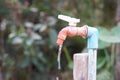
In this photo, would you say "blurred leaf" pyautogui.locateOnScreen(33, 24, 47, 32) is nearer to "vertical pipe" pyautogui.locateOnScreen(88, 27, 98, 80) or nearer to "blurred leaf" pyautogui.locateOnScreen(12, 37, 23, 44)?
"blurred leaf" pyautogui.locateOnScreen(12, 37, 23, 44)

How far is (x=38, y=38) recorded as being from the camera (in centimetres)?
271

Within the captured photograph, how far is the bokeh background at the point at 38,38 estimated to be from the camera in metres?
2.75

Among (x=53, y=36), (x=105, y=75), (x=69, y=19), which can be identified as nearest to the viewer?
(x=69, y=19)

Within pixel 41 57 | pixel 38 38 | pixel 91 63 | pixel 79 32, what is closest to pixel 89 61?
pixel 91 63

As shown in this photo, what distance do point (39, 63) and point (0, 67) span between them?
0.33 m

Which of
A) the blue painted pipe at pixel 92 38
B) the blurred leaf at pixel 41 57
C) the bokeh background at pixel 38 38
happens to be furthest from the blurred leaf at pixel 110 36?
the blue painted pipe at pixel 92 38

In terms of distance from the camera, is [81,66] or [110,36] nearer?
[81,66]

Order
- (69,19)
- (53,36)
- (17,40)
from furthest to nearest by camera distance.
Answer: (53,36) < (17,40) < (69,19)

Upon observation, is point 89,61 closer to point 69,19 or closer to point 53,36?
point 69,19

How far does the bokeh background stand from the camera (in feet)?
9.02

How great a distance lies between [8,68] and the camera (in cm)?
294

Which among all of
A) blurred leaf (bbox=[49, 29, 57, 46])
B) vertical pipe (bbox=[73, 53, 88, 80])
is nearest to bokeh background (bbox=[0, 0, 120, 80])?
blurred leaf (bbox=[49, 29, 57, 46])

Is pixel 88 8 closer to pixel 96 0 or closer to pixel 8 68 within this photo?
pixel 96 0

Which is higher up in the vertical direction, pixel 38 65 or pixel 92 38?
pixel 92 38
